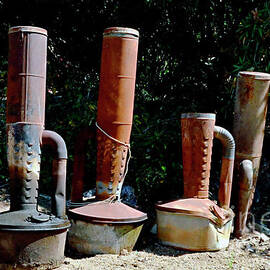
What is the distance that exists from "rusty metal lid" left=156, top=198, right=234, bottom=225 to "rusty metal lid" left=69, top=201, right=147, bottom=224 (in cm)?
24

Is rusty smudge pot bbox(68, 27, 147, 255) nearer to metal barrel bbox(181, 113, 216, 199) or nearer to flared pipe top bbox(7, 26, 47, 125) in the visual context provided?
metal barrel bbox(181, 113, 216, 199)

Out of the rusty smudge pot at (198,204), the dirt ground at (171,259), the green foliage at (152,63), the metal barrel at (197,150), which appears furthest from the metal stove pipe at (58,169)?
the green foliage at (152,63)

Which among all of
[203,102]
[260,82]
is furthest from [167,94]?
[260,82]

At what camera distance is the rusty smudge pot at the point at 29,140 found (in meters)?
3.51

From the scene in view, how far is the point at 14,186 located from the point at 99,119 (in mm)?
926

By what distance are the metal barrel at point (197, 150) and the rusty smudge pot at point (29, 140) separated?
1.16 m

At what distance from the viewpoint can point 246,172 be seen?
466 centimetres

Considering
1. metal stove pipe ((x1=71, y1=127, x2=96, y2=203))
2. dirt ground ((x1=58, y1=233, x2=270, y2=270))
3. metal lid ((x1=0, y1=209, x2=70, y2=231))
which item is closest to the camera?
metal lid ((x1=0, y1=209, x2=70, y2=231))

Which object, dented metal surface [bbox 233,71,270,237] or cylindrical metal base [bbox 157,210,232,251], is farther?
dented metal surface [bbox 233,71,270,237]

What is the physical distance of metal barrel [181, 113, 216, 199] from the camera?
4.34 m

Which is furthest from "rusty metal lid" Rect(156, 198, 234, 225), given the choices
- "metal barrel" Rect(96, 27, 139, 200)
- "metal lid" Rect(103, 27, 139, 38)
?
"metal lid" Rect(103, 27, 139, 38)

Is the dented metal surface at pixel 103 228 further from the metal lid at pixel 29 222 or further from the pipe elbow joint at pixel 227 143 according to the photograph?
the pipe elbow joint at pixel 227 143

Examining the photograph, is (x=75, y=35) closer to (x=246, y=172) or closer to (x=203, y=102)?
(x=203, y=102)

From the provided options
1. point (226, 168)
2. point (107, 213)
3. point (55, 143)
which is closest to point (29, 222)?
point (55, 143)
